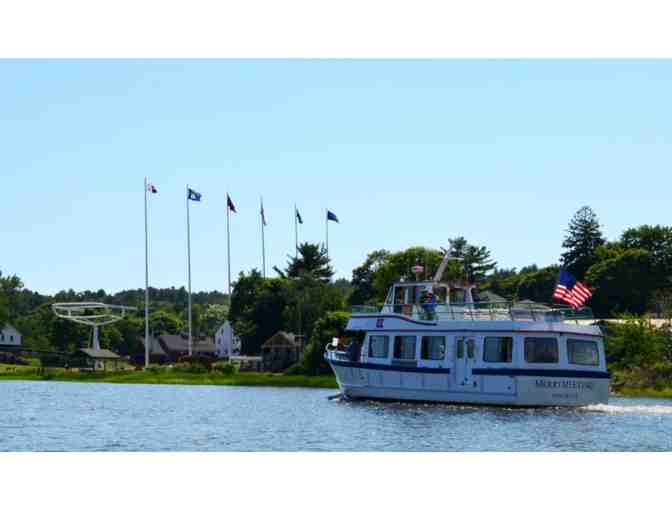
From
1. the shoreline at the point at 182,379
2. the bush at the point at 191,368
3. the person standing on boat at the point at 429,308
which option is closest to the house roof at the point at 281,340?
the bush at the point at 191,368

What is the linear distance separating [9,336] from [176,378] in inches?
2007

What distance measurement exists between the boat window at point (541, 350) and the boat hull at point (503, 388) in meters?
0.64

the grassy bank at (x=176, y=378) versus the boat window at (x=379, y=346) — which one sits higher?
the boat window at (x=379, y=346)

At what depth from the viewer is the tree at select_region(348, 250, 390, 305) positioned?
4569 inches

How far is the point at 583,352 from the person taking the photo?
42.5 meters

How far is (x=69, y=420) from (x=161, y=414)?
12.4ft

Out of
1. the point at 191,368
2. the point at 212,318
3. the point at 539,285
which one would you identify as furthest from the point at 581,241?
the point at 212,318

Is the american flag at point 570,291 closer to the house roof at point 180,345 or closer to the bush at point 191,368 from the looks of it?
the bush at point 191,368

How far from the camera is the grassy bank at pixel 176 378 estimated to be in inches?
2815

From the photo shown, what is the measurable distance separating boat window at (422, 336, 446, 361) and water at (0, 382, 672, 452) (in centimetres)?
201

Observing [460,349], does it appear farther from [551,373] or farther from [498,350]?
[551,373]

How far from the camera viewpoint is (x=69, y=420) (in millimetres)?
37125

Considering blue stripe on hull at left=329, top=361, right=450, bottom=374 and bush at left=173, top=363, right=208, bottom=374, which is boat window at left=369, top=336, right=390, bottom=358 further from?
bush at left=173, top=363, right=208, bottom=374
